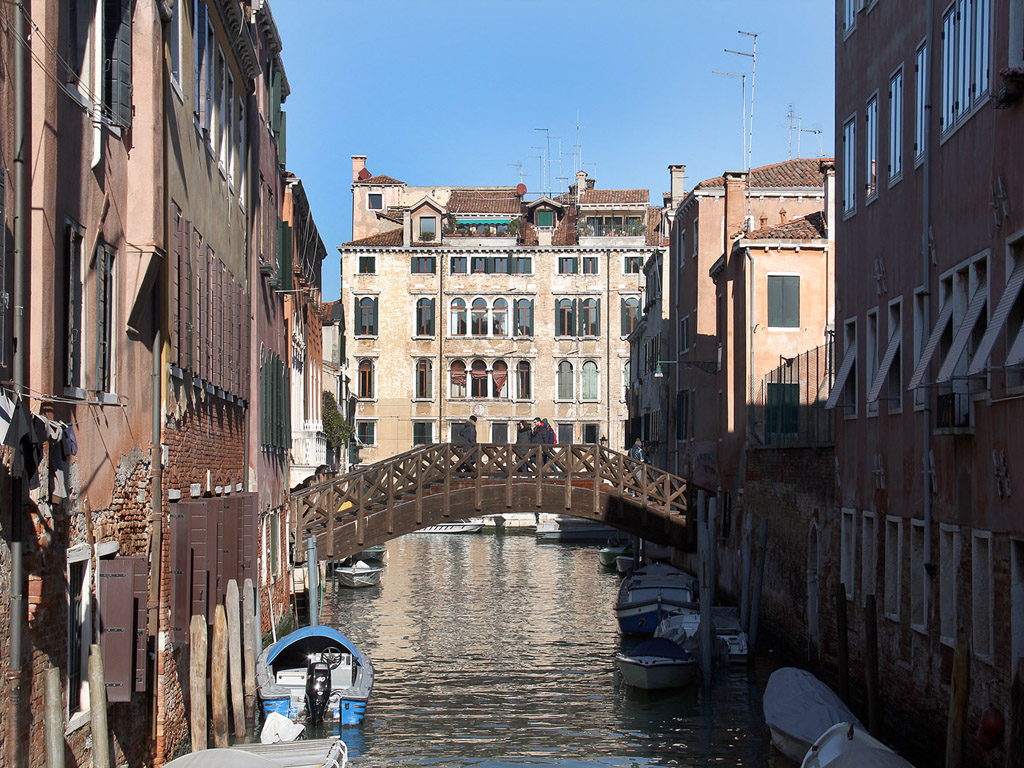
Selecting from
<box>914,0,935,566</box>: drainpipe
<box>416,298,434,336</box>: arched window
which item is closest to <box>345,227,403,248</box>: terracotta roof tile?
<box>416,298,434,336</box>: arched window

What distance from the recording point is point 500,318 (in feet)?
169

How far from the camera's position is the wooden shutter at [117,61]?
29.7 ft

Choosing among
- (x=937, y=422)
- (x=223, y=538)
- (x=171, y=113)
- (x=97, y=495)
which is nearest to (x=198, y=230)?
(x=171, y=113)

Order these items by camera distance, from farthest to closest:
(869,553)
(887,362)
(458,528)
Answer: (458,528), (869,553), (887,362)

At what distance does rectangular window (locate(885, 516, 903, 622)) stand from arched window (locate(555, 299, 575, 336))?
3728 cm

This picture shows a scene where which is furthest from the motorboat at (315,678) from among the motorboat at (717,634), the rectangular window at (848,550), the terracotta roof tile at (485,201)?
the terracotta roof tile at (485,201)

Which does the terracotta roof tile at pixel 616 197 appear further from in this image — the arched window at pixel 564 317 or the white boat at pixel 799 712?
the white boat at pixel 799 712

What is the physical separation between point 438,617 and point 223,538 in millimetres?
13434

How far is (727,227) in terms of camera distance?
27.5 meters

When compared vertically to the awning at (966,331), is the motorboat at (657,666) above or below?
below

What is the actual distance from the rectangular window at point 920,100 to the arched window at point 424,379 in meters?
38.9

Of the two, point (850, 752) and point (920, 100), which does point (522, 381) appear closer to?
point (920, 100)

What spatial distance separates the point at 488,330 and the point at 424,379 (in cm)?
319

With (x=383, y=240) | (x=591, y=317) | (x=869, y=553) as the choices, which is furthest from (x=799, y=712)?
(x=383, y=240)
